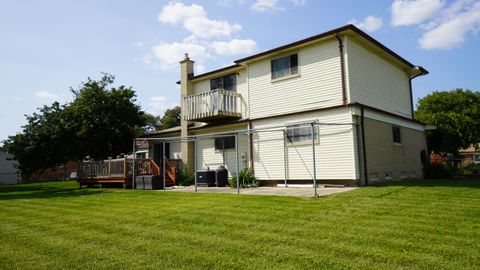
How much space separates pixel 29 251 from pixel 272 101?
1263 cm

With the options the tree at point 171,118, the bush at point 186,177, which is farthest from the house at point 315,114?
the tree at point 171,118

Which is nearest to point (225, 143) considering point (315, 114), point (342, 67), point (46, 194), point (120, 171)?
point (120, 171)

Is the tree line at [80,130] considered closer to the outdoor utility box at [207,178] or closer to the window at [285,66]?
the outdoor utility box at [207,178]

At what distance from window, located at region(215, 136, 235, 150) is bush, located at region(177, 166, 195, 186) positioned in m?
1.96

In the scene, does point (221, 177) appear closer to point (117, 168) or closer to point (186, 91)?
point (117, 168)

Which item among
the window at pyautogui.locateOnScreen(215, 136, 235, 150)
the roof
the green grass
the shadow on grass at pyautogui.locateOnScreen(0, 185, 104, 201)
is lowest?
the green grass

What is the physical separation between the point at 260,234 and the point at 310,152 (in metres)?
8.90

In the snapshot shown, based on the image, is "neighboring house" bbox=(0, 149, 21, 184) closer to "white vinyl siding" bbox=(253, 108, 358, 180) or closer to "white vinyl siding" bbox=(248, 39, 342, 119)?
"white vinyl siding" bbox=(248, 39, 342, 119)

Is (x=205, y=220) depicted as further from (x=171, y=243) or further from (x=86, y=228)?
(x=86, y=228)

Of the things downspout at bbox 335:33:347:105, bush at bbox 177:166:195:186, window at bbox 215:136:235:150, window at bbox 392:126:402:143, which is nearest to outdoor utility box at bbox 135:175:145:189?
bush at bbox 177:166:195:186

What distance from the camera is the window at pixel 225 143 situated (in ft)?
60.6

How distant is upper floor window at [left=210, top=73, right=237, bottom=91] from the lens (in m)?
19.4

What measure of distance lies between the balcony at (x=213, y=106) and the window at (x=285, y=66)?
8.44 ft

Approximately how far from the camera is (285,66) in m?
16.8
